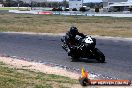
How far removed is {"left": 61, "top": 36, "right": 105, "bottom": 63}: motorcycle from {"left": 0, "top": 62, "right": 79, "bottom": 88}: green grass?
380cm

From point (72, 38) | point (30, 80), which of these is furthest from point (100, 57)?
point (30, 80)

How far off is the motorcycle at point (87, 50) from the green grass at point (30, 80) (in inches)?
150

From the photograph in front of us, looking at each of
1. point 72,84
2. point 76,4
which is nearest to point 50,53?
point 72,84

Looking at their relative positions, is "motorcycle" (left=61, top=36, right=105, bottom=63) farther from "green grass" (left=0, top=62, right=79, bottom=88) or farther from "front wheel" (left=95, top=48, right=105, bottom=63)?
"green grass" (left=0, top=62, right=79, bottom=88)

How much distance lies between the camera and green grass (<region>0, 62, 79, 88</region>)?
9.59 metres

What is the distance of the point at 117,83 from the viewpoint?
9.45 m

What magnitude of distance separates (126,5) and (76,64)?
84.4 meters

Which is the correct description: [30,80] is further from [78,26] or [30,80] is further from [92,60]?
[78,26]

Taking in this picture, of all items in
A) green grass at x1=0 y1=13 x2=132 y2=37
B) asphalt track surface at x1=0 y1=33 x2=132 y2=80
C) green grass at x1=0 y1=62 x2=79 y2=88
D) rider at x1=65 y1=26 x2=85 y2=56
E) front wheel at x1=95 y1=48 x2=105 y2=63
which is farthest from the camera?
green grass at x1=0 y1=13 x2=132 y2=37

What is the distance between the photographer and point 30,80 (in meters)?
10.4

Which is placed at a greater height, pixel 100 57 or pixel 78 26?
pixel 100 57

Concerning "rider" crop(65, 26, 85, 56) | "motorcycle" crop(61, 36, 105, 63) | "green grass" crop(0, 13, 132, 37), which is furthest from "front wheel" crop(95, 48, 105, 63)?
"green grass" crop(0, 13, 132, 37)

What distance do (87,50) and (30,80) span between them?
17.6 feet

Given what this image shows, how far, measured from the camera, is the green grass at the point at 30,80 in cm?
959
